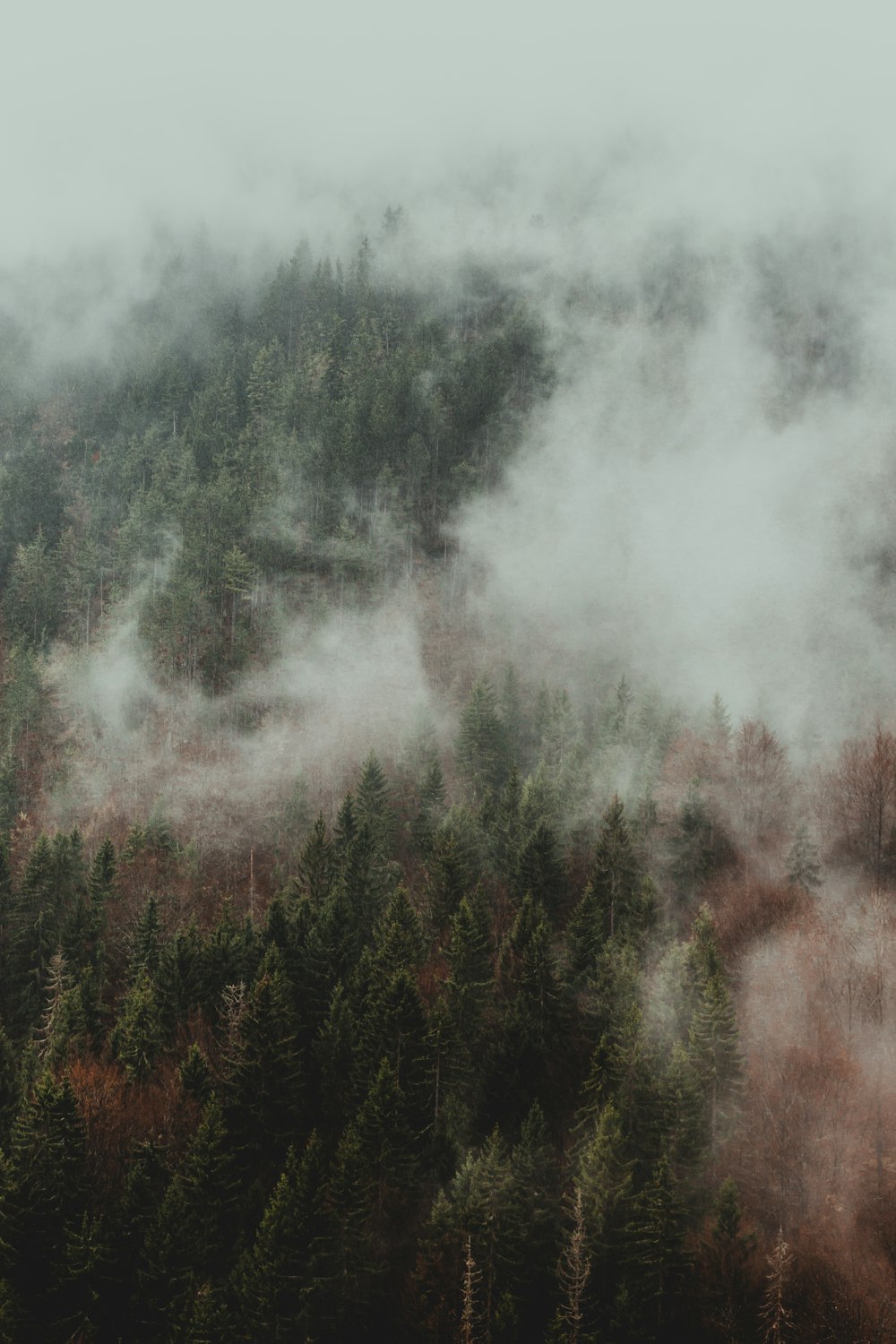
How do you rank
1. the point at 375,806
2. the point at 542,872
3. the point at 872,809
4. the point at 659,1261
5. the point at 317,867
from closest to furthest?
the point at 659,1261 < the point at 872,809 < the point at 542,872 < the point at 317,867 < the point at 375,806

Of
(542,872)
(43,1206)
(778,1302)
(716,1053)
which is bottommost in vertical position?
(778,1302)

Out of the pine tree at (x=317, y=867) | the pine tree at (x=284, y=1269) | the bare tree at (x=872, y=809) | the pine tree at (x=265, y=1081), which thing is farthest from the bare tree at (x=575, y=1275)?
the bare tree at (x=872, y=809)

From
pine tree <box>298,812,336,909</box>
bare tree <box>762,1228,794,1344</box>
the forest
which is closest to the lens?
bare tree <box>762,1228,794,1344</box>

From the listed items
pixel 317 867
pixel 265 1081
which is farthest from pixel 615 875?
pixel 265 1081

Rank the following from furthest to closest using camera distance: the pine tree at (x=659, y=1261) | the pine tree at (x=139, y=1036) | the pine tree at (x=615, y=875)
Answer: the pine tree at (x=615, y=875), the pine tree at (x=139, y=1036), the pine tree at (x=659, y=1261)

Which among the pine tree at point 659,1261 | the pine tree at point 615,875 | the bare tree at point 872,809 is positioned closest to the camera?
the pine tree at point 659,1261

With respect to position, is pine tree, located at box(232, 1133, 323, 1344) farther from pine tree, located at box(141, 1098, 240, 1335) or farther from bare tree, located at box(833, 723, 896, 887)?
bare tree, located at box(833, 723, 896, 887)

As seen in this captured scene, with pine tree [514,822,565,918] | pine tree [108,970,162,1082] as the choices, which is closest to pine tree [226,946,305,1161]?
pine tree [108,970,162,1082]

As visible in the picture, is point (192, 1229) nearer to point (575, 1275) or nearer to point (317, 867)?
point (575, 1275)

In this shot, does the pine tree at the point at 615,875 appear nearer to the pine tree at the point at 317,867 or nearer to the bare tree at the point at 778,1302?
the bare tree at the point at 778,1302
